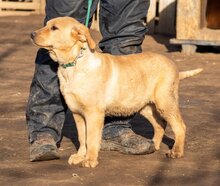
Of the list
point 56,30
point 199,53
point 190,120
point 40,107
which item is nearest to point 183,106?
point 190,120

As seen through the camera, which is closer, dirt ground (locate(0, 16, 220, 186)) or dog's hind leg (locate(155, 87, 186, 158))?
dirt ground (locate(0, 16, 220, 186))

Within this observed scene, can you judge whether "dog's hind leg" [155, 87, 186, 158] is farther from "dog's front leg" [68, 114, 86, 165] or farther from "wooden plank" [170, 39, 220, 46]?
"wooden plank" [170, 39, 220, 46]

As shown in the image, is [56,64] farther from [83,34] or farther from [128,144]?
[128,144]

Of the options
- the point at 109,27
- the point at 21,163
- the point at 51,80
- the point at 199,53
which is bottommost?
the point at 199,53

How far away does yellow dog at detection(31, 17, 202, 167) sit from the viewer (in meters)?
4.80

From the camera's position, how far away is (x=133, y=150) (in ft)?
17.2

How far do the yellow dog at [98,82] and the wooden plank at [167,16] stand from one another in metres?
8.03

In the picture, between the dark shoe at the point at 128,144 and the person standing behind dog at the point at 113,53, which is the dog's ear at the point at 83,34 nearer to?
the person standing behind dog at the point at 113,53

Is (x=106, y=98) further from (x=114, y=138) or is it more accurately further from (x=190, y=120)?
(x=190, y=120)

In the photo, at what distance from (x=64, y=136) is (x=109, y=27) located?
101 cm

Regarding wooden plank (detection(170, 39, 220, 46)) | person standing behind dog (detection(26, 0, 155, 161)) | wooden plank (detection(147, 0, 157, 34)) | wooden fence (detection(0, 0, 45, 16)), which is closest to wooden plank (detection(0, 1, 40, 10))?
wooden fence (detection(0, 0, 45, 16))

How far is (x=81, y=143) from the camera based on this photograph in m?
5.06

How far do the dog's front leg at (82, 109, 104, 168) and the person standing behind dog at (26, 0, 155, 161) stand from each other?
0.38 m

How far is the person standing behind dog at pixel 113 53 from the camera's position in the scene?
206 inches
